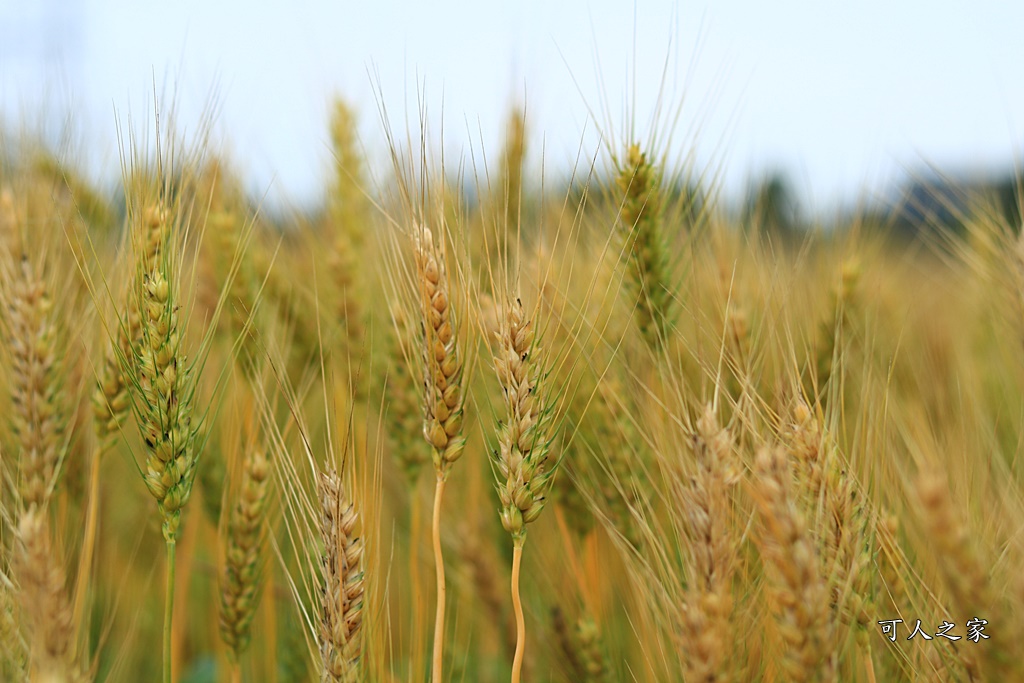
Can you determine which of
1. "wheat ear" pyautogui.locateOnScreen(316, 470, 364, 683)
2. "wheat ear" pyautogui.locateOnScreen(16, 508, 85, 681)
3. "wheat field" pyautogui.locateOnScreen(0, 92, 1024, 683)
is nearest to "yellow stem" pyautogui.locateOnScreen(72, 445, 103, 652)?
"wheat field" pyautogui.locateOnScreen(0, 92, 1024, 683)

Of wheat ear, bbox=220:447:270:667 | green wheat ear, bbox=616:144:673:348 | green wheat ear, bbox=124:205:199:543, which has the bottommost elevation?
wheat ear, bbox=220:447:270:667

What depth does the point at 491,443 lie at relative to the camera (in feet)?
4.35

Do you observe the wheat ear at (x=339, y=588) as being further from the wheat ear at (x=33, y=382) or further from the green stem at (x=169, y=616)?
the wheat ear at (x=33, y=382)

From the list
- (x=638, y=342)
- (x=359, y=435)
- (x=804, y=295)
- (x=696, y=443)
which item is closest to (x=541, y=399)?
(x=696, y=443)

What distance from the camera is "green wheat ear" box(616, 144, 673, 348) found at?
4.82 ft

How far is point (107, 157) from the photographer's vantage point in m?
1.83

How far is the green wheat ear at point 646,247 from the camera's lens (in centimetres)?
147

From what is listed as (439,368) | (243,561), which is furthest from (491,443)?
(243,561)

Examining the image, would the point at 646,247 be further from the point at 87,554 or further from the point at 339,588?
the point at 87,554

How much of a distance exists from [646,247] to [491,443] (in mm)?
542

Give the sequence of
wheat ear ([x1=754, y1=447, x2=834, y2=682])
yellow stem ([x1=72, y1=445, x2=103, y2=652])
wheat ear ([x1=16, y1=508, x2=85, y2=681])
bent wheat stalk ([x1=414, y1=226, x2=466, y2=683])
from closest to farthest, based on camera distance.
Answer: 1. wheat ear ([x1=754, y1=447, x2=834, y2=682])
2. wheat ear ([x1=16, y1=508, x2=85, y2=681])
3. bent wheat stalk ([x1=414, y1=226, x2=466, y2=683])
4. yellow stem ([x1=72, y1=445, x2=103, y2=652])

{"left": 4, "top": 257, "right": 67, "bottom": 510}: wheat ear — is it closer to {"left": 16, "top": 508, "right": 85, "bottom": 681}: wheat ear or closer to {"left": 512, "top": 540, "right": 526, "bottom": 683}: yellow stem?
{"left": 16, "top": 508, "right": 85, "bottom": 681}: wheat ear

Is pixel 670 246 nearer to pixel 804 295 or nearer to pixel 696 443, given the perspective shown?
pixel 804 295

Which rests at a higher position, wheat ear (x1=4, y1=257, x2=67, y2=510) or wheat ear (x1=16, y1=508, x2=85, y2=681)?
wheat ear (x1=4, y1=257, x2=67, y2=510)
